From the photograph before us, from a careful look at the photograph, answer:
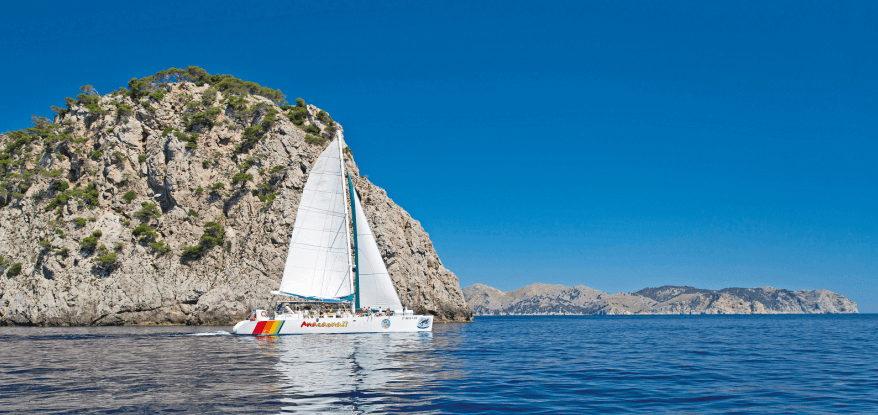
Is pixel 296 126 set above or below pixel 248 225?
above

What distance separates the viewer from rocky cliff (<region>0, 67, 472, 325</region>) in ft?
213

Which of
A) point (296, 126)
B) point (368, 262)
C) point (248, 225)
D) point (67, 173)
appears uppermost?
point (296, 126)

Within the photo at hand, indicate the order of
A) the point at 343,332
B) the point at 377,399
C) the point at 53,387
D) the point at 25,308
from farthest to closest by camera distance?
the point at 25,308 → the point at 343,332 → the point at 53,387 → the point at 377,399

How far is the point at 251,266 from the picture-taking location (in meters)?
67.5

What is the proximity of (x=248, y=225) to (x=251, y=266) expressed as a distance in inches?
286

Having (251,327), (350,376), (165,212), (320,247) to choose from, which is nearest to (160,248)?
(165,212)

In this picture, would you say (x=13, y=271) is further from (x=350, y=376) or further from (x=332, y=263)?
(x=350, y=376)

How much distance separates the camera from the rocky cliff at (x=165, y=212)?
6494 cm

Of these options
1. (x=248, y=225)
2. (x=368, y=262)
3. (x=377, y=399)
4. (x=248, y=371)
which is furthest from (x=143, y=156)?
(x=377, y=399)

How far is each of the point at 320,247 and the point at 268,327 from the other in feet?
22.8

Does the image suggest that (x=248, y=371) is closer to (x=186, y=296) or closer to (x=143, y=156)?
(x=186, y=296)

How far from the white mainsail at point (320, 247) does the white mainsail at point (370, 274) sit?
3.15ft

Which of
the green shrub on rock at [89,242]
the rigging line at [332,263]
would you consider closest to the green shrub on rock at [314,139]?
the green shrub on rock at [89,242]

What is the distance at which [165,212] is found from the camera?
75.1 meters
